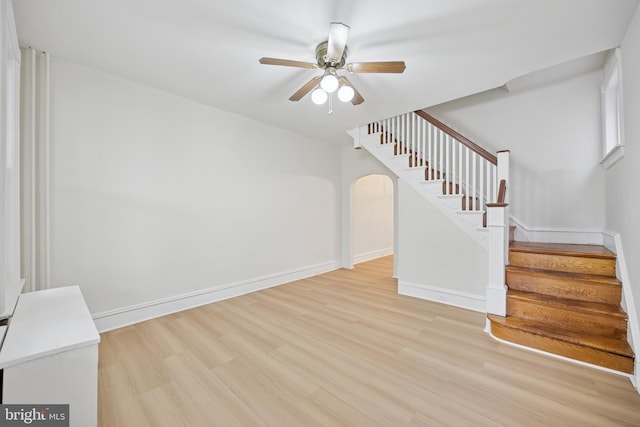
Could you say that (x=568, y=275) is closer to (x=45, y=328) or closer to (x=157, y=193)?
(x=45, y=328)

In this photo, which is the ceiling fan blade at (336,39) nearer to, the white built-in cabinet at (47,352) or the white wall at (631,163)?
the white built-in cabinet at (47,352)

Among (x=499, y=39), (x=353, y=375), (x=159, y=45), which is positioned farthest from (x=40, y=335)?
(x=499, y=39)

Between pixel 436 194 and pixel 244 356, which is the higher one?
pixel 436 194

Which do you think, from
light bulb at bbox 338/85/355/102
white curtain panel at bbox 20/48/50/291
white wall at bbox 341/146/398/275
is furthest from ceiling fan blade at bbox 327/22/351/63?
white wall at bbox 341/146/398/275

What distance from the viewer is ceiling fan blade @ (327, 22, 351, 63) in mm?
1797

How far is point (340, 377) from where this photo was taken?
2023 millimetres

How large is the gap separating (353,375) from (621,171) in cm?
322

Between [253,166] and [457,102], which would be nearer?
[253,166]

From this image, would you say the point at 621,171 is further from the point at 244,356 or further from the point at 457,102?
the point at 244,356

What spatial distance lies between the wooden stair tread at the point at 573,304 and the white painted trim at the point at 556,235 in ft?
4.91

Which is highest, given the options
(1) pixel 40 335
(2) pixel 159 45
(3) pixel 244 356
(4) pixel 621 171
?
(2) pixel 159 45

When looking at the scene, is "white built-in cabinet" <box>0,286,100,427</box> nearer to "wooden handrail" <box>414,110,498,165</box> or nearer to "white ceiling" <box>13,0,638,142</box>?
"white ceiling" <box>13,0,638,142</box>

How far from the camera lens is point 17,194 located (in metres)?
2.17

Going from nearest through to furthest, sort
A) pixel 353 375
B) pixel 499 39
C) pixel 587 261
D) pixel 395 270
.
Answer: pixel 353 375 → pixel 499 39 → pixel 587 261 → pixel 395 270
